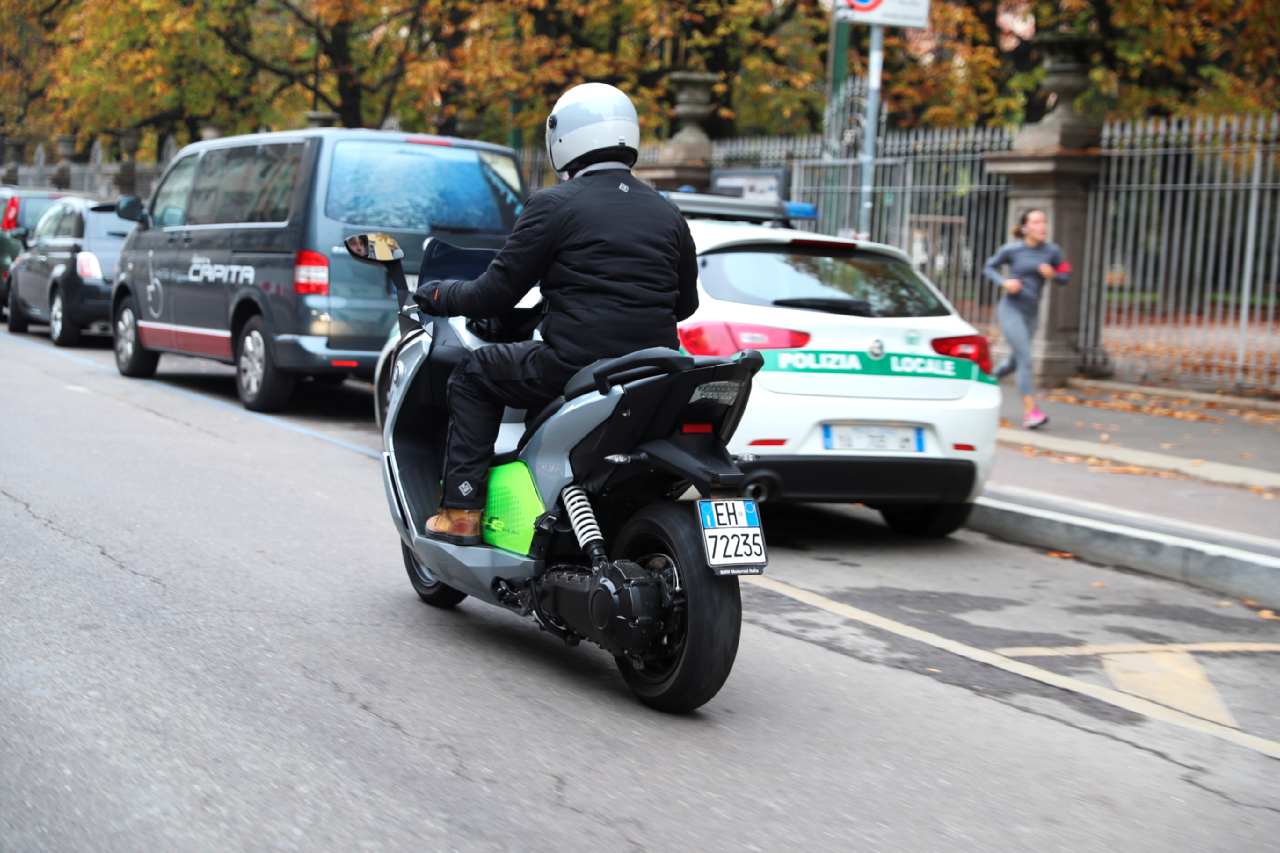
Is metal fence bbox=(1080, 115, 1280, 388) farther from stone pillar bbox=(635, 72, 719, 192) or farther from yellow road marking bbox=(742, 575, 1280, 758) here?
yellow road marking bbox=(742, 575, 1280, 758)

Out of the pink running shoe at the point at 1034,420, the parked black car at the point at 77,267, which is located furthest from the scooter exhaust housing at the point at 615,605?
the parked black car at the point at 77,267

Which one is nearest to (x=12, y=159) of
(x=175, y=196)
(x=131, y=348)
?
(x=131, y=348)

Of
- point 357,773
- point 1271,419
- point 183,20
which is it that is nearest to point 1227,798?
point 357,773

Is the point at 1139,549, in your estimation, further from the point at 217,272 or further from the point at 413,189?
the point at 217,272

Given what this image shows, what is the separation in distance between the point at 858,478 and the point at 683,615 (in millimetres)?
2793

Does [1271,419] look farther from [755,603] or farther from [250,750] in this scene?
[250,750]

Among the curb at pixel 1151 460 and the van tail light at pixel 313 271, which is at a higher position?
the van tail light at pixel 313 271

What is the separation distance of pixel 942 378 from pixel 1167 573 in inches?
Answer: 57.6

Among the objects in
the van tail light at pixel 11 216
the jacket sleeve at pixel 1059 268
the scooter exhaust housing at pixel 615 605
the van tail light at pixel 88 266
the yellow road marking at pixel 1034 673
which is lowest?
the yellow road marking at pixel 1034 673

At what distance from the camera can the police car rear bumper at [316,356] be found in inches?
420

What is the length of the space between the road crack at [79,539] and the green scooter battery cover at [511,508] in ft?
5.08

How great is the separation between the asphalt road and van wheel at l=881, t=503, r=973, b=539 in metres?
0.29

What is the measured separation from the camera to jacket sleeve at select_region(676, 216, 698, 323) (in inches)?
186

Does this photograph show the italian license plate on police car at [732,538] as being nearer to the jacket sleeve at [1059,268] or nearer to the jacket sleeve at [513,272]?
the jacket sleeve at [513,272]
